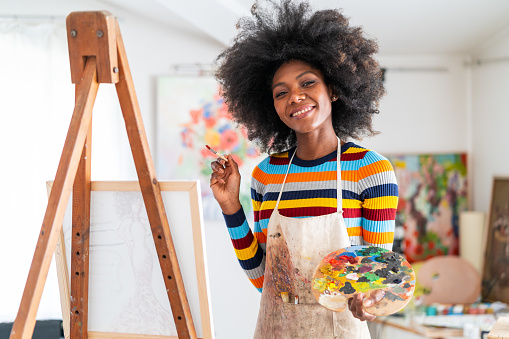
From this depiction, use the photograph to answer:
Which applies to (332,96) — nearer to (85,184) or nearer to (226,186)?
(226,186)

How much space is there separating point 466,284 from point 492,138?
1.06 metres

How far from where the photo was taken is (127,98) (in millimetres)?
1397

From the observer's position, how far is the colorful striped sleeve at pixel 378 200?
135 cm

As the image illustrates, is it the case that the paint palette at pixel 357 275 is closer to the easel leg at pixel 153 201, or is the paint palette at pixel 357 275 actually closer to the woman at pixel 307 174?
the woman at pixel 307 174

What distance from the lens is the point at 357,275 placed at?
1313 mm

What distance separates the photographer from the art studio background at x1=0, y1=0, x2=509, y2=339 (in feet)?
11.2

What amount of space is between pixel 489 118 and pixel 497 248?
94 centimetres

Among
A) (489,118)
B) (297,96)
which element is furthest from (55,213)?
(489,118)

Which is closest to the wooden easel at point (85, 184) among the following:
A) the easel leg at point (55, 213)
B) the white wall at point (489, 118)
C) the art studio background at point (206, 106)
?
the easel leg at point (55, 213)

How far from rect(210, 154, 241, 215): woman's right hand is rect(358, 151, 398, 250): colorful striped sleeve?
0.38 metres

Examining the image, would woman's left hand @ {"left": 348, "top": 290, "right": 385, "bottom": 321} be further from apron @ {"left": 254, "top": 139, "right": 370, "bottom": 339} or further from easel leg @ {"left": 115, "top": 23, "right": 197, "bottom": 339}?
easel leg @ {"left": 115, "top": 23, "right": 197, "bottom": 339}

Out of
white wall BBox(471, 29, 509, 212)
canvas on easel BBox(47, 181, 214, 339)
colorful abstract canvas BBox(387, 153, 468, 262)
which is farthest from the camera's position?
colorful abstract canvas BBox(387, 153, 468, 262)

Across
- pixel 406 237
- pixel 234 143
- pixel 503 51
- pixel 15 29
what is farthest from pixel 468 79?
pixel 15 29

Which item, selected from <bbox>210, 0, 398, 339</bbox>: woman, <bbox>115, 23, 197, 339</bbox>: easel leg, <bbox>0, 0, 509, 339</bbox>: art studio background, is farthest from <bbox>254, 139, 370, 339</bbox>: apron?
<bbox>0, 0, 509, 339</bbox>: art studio background
